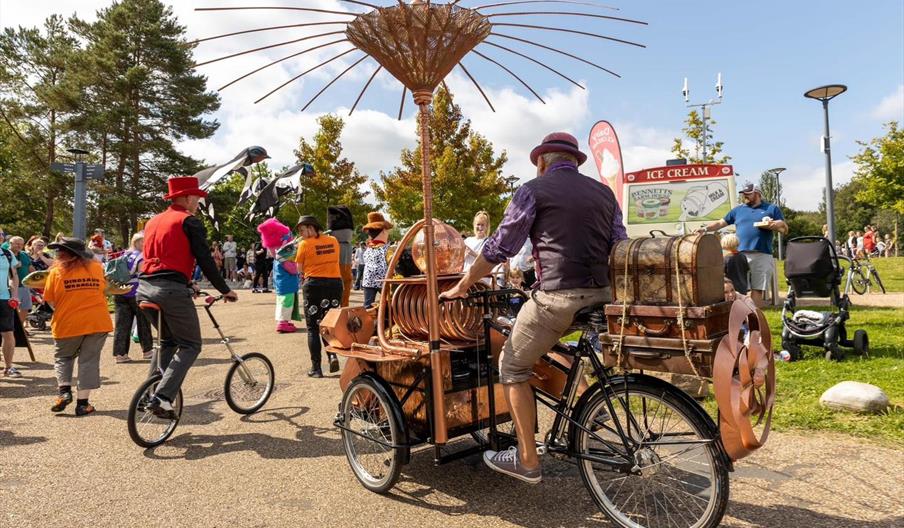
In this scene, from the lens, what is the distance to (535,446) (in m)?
3.21

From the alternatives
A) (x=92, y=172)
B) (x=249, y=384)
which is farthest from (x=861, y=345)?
(x=92, y=172)

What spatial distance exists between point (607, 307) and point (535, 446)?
0.90 metres

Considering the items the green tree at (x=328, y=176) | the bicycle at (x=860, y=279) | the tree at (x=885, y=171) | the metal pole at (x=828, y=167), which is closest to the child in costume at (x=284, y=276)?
the metal pole at (x=828, y=167)

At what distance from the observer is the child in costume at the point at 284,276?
10.4 m

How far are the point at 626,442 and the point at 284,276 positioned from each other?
8.42 meters

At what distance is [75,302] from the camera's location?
572 centimetres

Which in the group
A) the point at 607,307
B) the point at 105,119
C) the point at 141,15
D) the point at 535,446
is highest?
the point at 141,15

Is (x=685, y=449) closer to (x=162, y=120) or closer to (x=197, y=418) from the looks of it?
(x=197, y=418)

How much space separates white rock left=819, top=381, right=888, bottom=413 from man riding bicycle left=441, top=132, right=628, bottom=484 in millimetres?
3025

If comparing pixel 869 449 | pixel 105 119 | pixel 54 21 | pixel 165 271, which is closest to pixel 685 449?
pixel 869 449

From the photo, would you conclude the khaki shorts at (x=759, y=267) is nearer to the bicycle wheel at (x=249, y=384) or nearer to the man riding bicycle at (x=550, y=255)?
the man riding bicycle at (x=550, y=255)

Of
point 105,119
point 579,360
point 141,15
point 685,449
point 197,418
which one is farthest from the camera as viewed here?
point 141,15

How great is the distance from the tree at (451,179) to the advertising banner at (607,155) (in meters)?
14.6

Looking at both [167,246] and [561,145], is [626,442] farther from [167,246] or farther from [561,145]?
[167,246]
